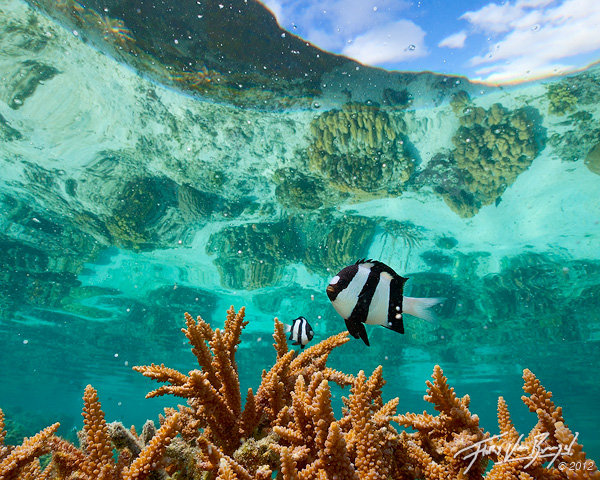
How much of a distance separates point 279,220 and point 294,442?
1179 centimetres

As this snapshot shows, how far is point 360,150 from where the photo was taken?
10.3m

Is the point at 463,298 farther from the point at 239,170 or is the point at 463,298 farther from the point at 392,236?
the point at 239,170

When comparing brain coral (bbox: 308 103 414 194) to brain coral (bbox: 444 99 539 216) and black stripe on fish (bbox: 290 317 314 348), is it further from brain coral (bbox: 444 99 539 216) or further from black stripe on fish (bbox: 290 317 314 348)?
black stripe on fish (bbox: 290 317 314 348)

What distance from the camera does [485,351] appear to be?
27.4 metres

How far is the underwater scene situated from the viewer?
6.98 feet


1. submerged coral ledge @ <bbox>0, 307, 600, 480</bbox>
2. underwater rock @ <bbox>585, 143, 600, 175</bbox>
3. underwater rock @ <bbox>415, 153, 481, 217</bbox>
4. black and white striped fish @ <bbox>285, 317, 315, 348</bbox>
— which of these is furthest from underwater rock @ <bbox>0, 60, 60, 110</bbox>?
underwater rock @ <bbox>585, 143, 600, 175</bbox>

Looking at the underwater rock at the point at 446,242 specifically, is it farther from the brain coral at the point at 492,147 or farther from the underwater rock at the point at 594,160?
the underwater rock at the point at 594,160

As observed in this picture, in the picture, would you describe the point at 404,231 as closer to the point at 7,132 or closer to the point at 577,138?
the point at 577,138

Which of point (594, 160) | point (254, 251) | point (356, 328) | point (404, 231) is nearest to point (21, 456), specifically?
point (356, 328)

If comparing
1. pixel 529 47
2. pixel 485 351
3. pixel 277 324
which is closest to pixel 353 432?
pixel 277 324

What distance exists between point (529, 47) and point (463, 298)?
46.9 feet

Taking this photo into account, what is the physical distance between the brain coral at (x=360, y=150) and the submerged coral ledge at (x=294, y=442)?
27.2ft

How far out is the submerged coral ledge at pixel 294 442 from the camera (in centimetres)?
191

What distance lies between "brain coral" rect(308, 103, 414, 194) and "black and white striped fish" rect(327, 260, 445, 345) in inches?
329
